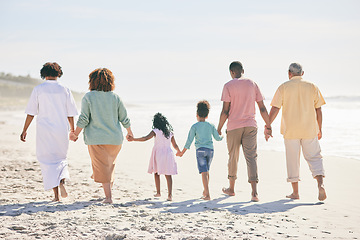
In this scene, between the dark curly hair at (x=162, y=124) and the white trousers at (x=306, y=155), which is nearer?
the dark curly hair at (x=162, y=124)

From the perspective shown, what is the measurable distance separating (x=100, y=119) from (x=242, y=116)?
2108mm

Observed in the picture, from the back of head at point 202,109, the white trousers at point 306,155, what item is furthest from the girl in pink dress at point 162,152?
the white trousers at point 306,155

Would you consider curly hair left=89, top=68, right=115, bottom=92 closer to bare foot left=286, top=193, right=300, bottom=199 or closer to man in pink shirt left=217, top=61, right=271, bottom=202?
man in pink shirt left=217, top=61, right=271, bottom=202

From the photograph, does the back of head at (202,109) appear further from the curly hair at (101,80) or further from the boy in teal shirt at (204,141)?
the curly hair at (101,80)

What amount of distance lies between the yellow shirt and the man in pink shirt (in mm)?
309

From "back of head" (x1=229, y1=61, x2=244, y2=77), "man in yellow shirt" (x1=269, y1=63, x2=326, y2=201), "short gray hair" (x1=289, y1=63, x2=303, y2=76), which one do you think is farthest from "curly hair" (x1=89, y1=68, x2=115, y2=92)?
"short gray hair" (x1=289, y1=63, x2=303, y2=76)

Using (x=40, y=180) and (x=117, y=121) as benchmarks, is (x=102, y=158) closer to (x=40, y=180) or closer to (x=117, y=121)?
(x=117, y=121)

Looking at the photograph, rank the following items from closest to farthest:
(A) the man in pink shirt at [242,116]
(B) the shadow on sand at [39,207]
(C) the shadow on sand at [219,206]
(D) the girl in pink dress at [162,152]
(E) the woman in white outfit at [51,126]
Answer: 1. (B) the shadow on sand at [39,207]
2. (C) the shadow on sand at [219,206]
3. (E) the woman in white outfit at [51,126]
4. (D) the girl in pink dress at [162,152]
5. (A) the man in pink shirt at [242,116]

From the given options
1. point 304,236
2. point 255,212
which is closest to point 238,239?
point 304,236

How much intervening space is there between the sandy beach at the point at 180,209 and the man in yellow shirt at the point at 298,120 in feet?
1.69

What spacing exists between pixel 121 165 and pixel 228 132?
392cm

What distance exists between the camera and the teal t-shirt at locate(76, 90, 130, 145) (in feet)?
19.0

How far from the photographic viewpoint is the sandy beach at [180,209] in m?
4.65

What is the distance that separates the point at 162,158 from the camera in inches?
252
